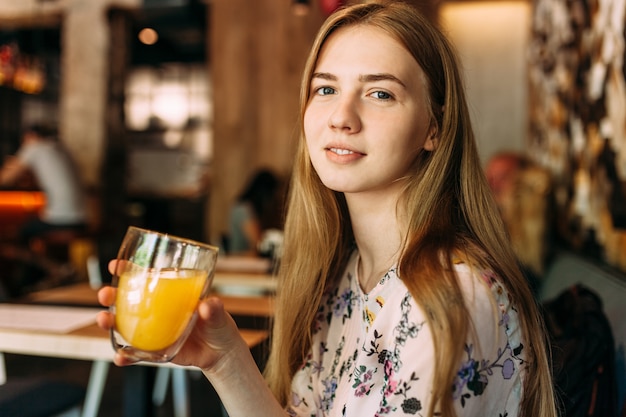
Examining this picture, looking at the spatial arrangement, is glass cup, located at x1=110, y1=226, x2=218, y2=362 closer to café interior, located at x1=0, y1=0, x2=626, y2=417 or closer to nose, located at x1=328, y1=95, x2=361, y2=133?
nose, located at x1=328, y1=95, x2=361, y2=133

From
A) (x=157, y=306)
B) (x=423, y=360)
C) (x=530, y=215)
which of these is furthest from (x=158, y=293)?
(x=530, y=215)

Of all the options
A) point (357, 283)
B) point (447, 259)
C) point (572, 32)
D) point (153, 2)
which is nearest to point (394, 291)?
point (447, 259)

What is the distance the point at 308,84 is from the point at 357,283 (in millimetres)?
426

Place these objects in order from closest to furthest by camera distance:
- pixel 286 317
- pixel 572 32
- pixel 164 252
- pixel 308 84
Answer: pixel 164 252
pixel 308 84
pixel 286 317
pixel 572 32

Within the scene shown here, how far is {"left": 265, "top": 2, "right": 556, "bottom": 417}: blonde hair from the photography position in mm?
948

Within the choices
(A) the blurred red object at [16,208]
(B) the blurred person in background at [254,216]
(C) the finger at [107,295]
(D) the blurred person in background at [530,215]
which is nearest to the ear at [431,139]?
(C) the finger at [107,295]

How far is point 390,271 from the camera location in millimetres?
1160

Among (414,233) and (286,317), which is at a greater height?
(414,233)

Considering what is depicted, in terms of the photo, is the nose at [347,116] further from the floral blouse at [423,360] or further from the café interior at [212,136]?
the café interior at [212,136]

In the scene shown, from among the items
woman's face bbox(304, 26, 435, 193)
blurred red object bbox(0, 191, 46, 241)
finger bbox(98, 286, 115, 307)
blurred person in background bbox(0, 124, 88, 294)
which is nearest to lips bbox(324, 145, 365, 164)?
woman's face bbox(304, 26, 435, 193)

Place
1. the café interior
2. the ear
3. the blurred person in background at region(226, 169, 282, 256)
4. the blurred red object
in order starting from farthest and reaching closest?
the blurred red object
the blurred person in background at region(226, 169, 282, 256)
the café interior
the ear

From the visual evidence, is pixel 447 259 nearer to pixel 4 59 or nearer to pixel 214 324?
pixel 214 324

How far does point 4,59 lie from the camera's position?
7281 mm

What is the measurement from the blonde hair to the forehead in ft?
0.05
